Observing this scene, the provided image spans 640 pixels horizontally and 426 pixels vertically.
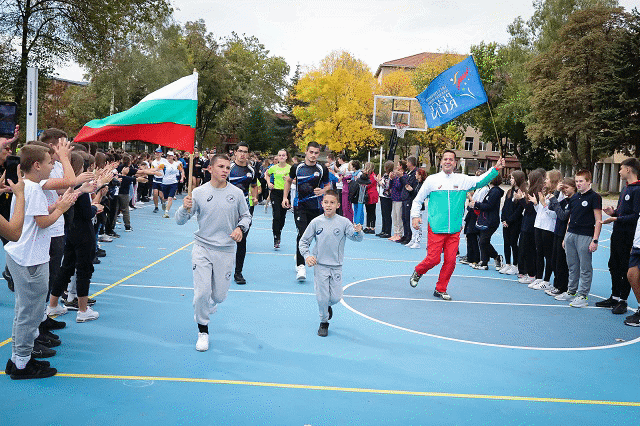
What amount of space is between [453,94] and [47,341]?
7834 millimetres

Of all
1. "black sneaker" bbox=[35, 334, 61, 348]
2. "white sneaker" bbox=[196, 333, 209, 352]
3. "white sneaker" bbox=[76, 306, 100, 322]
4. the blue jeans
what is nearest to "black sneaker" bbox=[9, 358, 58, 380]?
"black sneaker" bbox=[35, 334, 61, 348]

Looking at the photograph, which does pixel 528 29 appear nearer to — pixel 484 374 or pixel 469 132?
pixel 469 132

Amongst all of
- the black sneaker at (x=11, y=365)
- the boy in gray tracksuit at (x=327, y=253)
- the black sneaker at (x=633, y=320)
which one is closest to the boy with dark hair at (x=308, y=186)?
the boy in gray tracksuit at (x=327, y=253)

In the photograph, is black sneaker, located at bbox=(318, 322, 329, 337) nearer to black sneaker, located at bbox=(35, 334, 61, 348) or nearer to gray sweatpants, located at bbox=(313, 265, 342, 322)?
gray sweatpants, located at bbox=(313, 265, 342, 322)

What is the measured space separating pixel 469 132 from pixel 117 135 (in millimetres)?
93480

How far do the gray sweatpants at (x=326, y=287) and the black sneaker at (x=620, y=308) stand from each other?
14.8 feet

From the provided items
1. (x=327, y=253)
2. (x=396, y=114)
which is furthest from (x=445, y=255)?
(x=396, y=114)

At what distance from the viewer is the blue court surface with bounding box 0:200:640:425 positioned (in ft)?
14.8

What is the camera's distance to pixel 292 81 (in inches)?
3602

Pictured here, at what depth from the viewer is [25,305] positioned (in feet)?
15.8

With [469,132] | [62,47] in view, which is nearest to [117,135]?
[62,47]

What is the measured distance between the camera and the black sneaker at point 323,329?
21.4ft

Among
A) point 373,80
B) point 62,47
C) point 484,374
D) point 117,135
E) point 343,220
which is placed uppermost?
point 373,80

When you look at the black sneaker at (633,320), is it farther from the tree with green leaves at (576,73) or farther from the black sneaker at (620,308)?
the tree with green leaves at (576,73)
